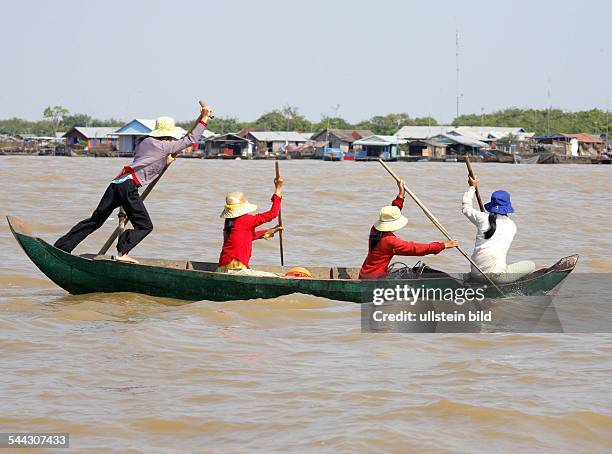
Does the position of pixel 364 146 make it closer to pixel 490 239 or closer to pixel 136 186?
pixel 490 239

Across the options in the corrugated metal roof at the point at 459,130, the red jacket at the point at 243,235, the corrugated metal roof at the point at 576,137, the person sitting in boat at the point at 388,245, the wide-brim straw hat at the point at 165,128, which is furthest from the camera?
the corrugated metal roof at the point at 459,130

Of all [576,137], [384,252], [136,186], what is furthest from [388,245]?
[576,137]

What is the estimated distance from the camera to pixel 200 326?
6711mm

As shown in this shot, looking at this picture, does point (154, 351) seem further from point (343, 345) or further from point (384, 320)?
point (384, 320)

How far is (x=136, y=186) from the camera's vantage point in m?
7.38

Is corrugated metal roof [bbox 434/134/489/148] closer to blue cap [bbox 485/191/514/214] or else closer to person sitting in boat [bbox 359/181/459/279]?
blue cap [bbox 485/191/514/214]

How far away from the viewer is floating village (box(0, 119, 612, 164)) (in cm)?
5384

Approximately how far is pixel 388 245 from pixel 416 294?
16.8 inches

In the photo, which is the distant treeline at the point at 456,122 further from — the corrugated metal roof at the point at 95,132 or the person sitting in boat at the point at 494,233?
the person sitting in boat at the point at 494,233

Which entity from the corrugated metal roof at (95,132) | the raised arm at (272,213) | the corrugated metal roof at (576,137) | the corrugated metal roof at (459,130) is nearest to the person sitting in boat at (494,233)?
the raised arm at (272,213)

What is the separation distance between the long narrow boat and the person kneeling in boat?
0.55 ft

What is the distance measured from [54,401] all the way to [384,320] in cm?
287

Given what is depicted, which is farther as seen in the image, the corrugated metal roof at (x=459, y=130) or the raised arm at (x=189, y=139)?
the corrugated metal roof at (x=459, y=130)

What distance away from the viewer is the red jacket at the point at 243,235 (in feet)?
23.6
